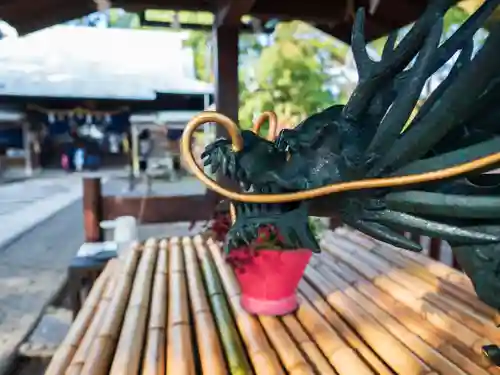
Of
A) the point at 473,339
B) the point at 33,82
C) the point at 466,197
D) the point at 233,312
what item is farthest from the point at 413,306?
the point at 33,82

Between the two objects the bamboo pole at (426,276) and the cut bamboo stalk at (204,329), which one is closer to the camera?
the cut bamboo stalk at (204,329)

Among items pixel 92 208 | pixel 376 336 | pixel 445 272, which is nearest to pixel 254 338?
pixel 376 336

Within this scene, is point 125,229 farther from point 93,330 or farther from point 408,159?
point 408,159

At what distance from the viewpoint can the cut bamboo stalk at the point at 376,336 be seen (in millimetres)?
1056

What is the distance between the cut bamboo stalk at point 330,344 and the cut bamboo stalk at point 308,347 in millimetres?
13

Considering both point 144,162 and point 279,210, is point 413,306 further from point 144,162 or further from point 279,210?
point 144,162

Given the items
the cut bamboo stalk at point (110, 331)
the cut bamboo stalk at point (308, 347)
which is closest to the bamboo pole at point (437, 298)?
the cut bamboo stalk at point (308, 347)

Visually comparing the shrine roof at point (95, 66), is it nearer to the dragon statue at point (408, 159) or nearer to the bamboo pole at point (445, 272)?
the bamboo pole at point (445, 272)

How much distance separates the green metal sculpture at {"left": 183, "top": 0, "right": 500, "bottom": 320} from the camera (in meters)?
0.66

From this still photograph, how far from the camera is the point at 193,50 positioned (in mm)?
11531

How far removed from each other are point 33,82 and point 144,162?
2.99 m

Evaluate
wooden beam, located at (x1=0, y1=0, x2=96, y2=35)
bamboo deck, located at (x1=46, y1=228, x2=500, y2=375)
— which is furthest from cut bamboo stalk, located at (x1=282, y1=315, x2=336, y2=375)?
wooden beam, located at (x1=0, y1=0, x2=96, y2=35)

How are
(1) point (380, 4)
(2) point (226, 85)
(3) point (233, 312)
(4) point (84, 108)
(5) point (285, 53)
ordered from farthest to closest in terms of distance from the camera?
1. (4) point (84, 108)
2. (5) point (285, 53)
3. (2) point (226, 85)
4. (1) point (380, 4)
5. (3) point (233, 312)

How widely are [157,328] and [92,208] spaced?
140cm
